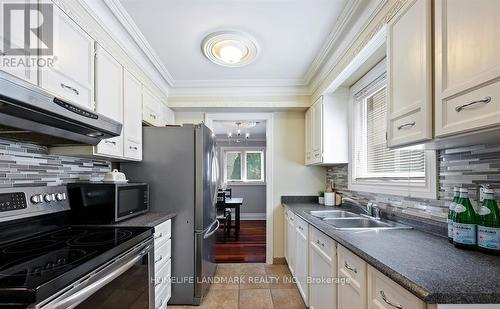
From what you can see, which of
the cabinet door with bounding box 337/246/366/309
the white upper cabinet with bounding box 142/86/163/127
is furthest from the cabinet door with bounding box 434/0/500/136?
the white upper cabinet with bounding box 142/86/163/127

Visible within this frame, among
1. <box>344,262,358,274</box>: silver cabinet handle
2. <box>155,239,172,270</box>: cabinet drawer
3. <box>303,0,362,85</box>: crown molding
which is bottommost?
<box>155,239,172,270</box>: cabinet drawer

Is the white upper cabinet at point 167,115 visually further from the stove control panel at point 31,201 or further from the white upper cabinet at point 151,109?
the stove control panel at point 31,201

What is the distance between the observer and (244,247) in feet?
14.0

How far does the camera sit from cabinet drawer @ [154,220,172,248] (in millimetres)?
2006

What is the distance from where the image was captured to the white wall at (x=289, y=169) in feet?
11.5

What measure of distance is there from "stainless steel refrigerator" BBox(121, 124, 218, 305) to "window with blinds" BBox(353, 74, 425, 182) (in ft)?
5.20

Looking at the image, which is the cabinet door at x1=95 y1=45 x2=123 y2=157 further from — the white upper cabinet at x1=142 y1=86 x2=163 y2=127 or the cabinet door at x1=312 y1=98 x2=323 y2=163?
the cabinet door at x1=312 y1=98 x2=323 y2=163

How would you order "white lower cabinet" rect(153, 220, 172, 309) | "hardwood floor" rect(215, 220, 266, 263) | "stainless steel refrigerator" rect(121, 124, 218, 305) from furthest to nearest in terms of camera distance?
1. "hardwood floor" rect(215, 220, 266, 263)
2. "stainless steel refrigerator" rect(121, 124, 218, 305)
3. "white lower cabinet" rect(153, 220, 172, 309)

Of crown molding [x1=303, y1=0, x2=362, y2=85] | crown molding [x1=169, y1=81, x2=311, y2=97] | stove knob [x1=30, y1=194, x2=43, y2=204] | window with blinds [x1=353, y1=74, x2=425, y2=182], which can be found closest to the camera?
stove knob [x1=30, y1=194, x2=43, y2=204]

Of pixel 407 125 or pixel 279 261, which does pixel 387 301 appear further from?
pixel 279 261

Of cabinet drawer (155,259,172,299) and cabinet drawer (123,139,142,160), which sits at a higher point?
cabinet drawer (123,139,142,160)

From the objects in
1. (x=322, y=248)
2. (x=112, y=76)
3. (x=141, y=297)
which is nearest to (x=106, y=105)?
(x=112, y=76)

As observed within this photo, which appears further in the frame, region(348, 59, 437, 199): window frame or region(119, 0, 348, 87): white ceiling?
region(119, 0, 348, 87): white ceiling

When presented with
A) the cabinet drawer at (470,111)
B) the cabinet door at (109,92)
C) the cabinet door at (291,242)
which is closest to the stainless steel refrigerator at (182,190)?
the cabinet door at (109,92)
